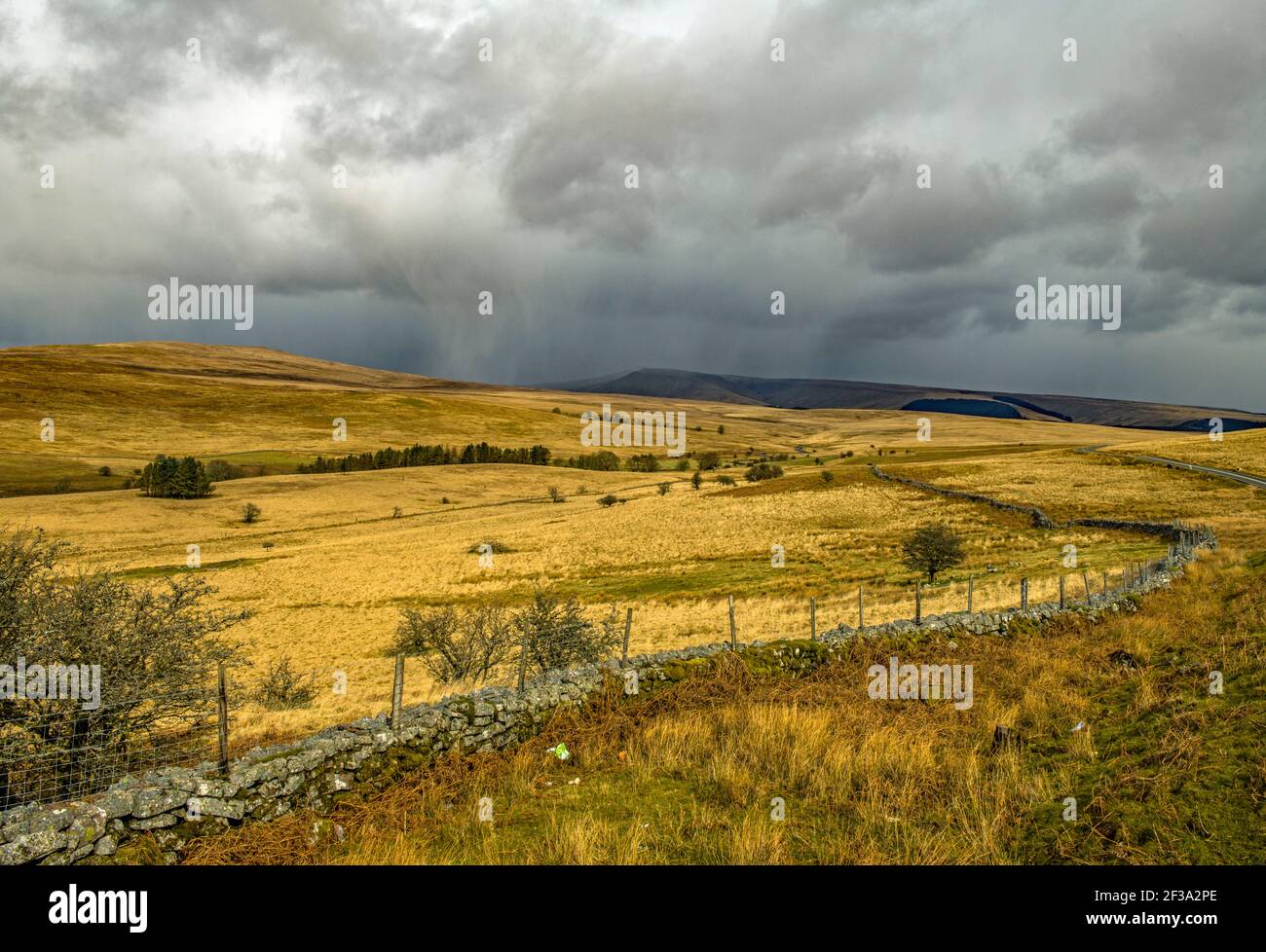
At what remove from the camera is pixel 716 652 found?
14484mm

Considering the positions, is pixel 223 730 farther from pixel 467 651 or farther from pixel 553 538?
pixel 553 538

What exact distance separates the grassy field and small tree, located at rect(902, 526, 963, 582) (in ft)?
76.0

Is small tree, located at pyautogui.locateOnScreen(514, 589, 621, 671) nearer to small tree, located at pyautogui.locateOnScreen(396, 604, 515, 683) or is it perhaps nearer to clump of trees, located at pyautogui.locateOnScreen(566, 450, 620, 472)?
small tree, located at pyautogui.locateOnScreen(396, 604, 515, 683)

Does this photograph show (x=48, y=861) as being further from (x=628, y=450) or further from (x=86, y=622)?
(x=628, y=450)

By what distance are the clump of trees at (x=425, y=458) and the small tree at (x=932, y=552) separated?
105 metres

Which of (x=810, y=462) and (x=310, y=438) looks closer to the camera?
(x=810, y=462)

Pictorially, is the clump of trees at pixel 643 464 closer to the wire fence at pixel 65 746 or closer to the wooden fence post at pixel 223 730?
the wire fence at pixel 65 746

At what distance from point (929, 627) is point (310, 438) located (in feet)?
554

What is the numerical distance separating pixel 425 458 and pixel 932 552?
117 metres

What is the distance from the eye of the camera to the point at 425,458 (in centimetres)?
13512

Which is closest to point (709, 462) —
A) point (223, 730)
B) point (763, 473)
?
point (763, 473)

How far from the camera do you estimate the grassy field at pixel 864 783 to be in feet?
22.6

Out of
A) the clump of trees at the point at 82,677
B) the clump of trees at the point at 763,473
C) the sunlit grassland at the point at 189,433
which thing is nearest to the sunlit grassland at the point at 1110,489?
the clump of trees at the point at 763,473
